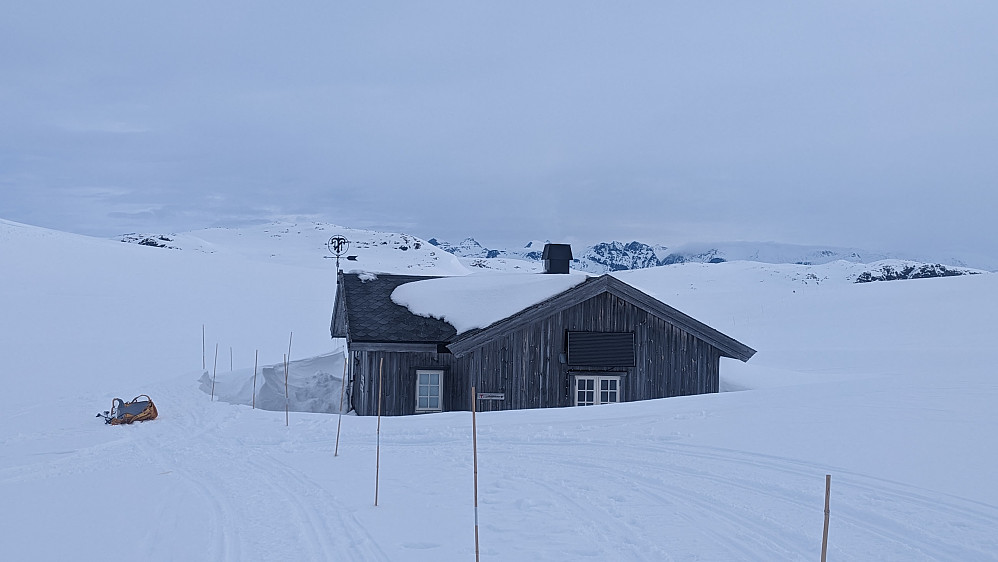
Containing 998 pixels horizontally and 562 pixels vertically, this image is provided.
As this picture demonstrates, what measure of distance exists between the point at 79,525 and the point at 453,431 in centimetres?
626

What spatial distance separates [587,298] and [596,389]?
7.41 feet

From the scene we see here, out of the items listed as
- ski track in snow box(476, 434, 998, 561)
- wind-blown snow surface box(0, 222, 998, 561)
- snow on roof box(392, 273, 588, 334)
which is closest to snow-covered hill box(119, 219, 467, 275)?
snow on roof box(392, 273, 588, 334)

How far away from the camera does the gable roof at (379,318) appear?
1673 cm

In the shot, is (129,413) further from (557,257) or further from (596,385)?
(557,257)

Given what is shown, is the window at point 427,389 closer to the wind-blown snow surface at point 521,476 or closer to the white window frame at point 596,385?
the wind-blown snow surface at point 521,476

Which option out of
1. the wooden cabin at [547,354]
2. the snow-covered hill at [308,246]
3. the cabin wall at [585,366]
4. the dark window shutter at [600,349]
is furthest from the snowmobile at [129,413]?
the snow-covered hill at [308,246]

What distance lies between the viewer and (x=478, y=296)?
1811cm

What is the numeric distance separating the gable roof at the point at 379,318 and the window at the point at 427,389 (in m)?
0.83

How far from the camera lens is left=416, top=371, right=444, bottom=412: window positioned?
16.7 m

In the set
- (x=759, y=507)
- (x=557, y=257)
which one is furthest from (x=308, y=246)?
(x=759, y=507)

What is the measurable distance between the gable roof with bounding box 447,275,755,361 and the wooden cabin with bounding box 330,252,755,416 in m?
0.03

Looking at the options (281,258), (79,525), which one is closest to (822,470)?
(79,525)

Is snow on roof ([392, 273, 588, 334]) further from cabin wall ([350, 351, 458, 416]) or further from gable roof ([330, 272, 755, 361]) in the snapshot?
cabin wall ([350, 351, 458, 416])

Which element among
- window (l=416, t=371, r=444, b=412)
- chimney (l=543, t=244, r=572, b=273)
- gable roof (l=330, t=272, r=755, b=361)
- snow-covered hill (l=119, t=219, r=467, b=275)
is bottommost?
window (l=416, t=371, r=444, b=412)
